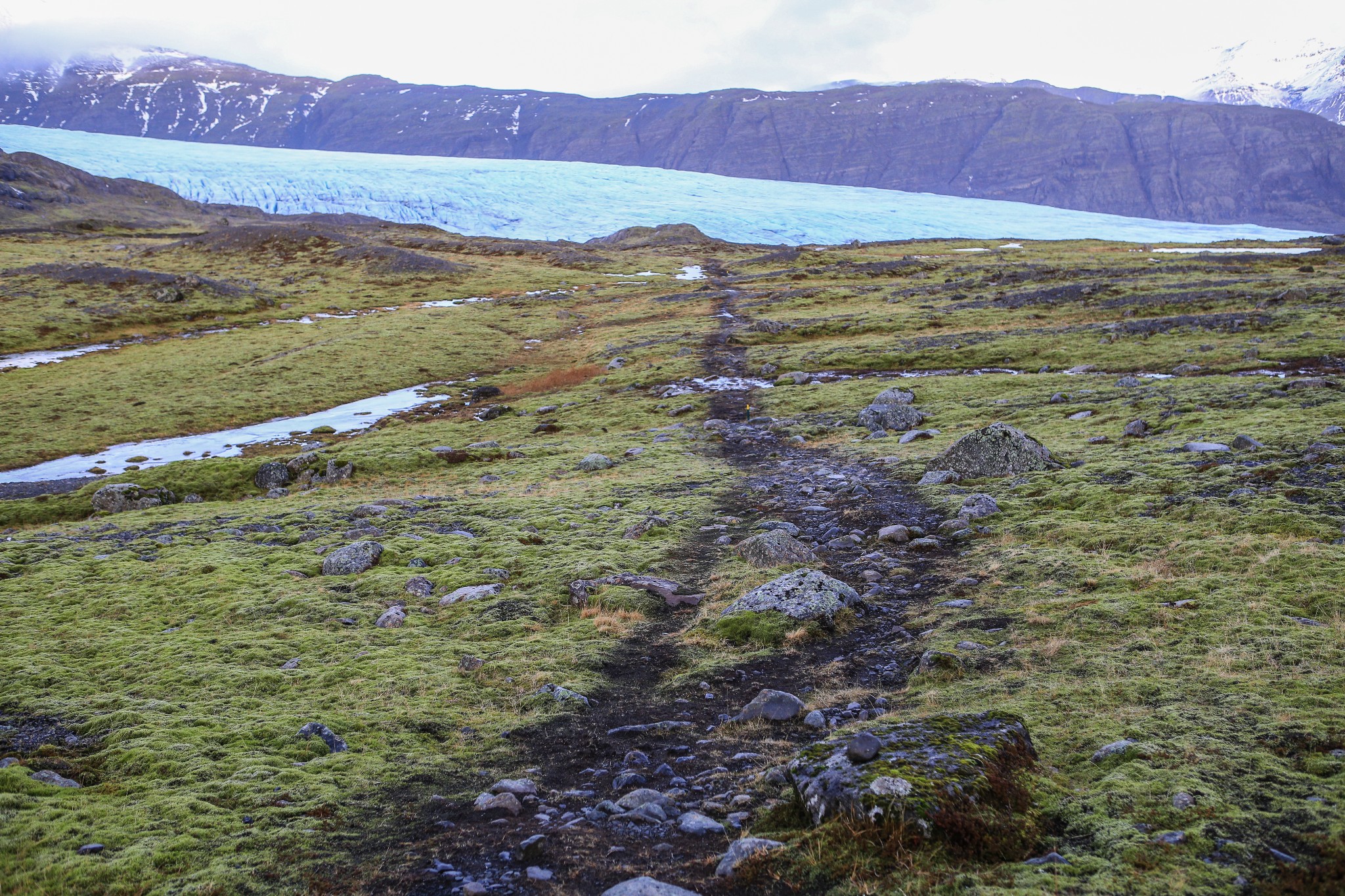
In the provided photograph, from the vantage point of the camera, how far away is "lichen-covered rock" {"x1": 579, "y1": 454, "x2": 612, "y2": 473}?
3180cm

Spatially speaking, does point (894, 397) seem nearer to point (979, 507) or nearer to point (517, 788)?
point (979, 507)

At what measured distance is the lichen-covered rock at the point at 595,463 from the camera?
104 ft

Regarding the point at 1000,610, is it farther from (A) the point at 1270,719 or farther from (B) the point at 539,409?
(B) the point at 539,409

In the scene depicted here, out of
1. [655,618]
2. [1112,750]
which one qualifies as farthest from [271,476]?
[1112,750]

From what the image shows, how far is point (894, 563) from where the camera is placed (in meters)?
17.4

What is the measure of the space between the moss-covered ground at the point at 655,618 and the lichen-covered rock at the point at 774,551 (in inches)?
30.1

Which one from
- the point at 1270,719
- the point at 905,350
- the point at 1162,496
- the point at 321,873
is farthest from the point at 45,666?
the point at 905,350

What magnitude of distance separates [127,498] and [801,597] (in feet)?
96.9

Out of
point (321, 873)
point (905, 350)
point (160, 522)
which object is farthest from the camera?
point (905, 350)

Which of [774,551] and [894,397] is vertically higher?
[894,397]

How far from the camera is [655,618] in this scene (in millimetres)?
16094

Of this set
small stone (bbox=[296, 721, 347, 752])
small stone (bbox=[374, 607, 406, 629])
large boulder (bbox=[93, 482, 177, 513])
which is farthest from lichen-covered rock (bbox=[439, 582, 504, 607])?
large boulder (bbox=[93, 482, 177, 513])

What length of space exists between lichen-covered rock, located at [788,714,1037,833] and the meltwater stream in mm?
38342

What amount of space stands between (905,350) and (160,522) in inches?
1719
